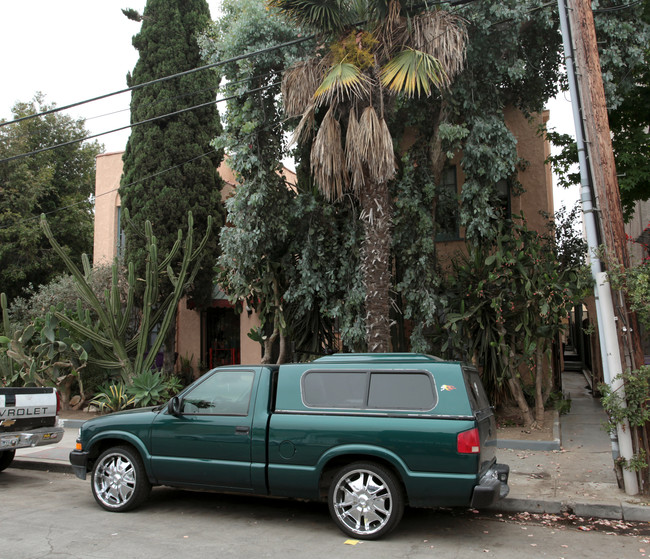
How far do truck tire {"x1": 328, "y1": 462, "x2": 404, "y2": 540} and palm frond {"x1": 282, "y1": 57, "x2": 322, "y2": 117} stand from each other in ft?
21.4

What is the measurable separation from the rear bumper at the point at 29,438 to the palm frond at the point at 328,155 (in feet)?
18.2

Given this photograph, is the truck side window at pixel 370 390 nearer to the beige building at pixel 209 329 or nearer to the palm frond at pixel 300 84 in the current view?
the palm frond at pixel 300 84

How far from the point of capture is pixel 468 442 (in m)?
5.21

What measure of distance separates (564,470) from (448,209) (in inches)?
233

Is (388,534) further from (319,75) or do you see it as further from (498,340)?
(319,75)

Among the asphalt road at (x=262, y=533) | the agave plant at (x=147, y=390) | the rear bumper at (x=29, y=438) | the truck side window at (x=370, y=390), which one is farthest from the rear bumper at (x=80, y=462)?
the agave plant at (x=147, y=390)

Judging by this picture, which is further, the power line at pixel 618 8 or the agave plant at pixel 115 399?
the agave plant at pixel 115 399

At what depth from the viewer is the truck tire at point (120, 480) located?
21.2ft

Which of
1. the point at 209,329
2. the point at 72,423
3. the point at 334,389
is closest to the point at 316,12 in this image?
the point at 334,389

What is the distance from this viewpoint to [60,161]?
26.9 m

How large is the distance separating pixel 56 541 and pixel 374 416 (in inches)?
129

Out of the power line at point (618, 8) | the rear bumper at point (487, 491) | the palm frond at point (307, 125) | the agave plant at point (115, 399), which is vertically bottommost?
the rear bumper at point (487, 491)

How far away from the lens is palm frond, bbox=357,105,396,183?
9016 mm

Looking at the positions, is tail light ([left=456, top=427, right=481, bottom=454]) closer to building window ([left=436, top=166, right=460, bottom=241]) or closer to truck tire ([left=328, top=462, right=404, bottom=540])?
truck tire ([left=328, top=462, right=404, bottom=540])
